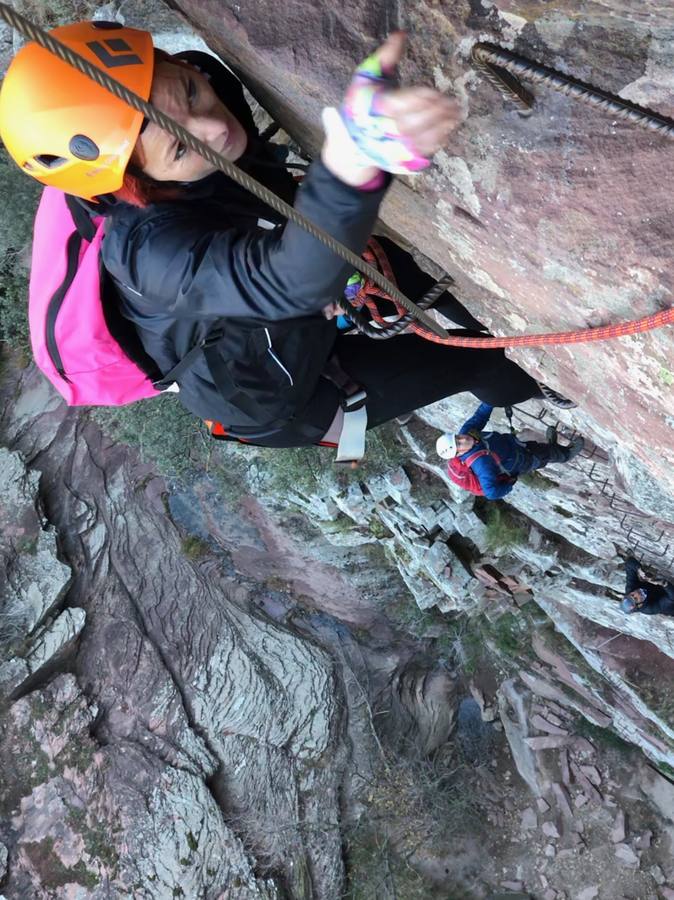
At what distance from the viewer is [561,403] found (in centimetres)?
332

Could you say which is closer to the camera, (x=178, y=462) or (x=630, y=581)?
(x=630, y=581)

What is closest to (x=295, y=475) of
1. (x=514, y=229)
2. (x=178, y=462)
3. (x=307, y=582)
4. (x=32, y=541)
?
(x=178, y=462)

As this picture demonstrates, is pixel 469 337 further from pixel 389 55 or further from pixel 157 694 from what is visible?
pixel 157 694

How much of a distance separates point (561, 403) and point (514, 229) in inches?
61.5

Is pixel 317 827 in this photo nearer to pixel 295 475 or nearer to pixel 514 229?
pixel 295 475

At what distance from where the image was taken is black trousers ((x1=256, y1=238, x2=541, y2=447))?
297 cm

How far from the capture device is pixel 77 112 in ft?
5.97

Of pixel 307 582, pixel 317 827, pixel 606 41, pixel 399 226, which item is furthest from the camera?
pixel 307 582

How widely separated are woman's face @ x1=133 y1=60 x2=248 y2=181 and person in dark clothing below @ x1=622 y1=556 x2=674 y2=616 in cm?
441

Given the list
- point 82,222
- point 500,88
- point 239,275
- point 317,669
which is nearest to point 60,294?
point 82,222

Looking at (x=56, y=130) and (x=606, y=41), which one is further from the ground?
(x=606, y=41)

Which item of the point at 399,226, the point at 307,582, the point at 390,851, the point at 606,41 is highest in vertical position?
the point at 606,41

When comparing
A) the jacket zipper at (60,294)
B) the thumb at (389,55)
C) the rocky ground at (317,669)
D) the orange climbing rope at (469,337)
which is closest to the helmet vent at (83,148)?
the jacket zipper at (60,294)

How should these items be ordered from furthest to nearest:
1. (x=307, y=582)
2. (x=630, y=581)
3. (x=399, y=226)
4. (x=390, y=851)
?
(x=307, y=582) → (x=390, y=851) → (x=630, y=581) → (x=399, y=226)
